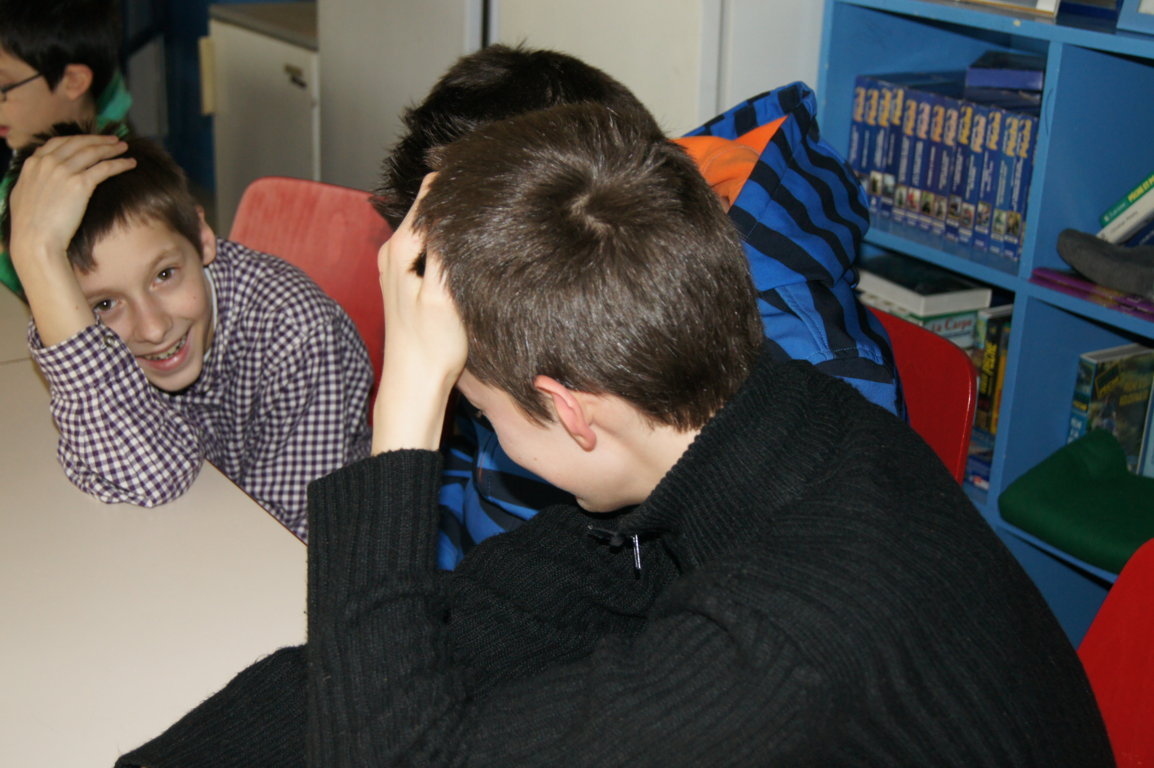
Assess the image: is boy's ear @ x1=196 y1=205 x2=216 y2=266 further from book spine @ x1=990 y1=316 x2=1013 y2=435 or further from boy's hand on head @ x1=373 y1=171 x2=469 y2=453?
book spine @ x1=990 y1=316 x2=1013 y2=435

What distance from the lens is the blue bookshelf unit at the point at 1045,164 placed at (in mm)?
1700

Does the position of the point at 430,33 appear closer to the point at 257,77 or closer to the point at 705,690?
the point at 257,77

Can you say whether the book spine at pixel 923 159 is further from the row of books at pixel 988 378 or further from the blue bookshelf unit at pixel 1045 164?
the row of books at pixel 988 378

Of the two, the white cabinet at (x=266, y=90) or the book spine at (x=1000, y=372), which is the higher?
the white cabinet at (x=266, y=90)

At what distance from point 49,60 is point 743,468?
2.18 m

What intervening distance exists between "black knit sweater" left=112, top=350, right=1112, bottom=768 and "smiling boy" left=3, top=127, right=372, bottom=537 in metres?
0.48

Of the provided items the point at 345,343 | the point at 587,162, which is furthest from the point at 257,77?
the point at 587,162

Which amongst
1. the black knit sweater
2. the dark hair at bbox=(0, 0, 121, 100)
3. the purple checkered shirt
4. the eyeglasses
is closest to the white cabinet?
the dark hair at bbox=(0, 0, 121, 100)

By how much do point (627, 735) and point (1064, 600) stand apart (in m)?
1.65

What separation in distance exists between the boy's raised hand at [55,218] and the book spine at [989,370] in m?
1.47

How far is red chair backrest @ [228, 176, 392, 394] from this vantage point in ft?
5.63

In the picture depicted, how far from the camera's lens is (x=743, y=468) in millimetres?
753

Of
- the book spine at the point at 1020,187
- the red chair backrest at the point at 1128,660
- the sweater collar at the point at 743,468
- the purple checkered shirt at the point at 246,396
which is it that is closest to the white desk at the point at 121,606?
the purple checkered shirt at the point at 246,396

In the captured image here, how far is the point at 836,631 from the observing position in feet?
2.01
